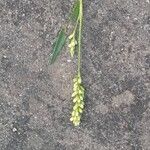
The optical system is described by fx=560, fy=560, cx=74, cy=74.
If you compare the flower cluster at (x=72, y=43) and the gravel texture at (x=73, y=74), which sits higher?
the flower cluster at (x=72, y=43)

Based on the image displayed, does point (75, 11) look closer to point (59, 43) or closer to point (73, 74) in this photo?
point (59, 43)

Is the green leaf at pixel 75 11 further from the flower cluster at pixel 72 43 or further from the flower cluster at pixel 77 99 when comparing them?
the flower cluster at pixel 77 99

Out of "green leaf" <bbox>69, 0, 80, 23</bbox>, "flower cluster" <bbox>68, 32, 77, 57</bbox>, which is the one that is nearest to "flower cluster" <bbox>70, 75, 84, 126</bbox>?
"flower cluster" <bbox>68, 32, 77, 57</bbox>

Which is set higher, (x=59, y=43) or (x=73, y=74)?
(x=59, y=43)

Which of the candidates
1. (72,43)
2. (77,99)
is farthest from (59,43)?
(77,99)

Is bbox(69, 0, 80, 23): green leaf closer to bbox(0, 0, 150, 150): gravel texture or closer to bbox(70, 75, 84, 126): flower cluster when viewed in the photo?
→ bbox(0, 0, 150, 150): gravel texture

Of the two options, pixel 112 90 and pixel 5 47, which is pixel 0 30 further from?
pixel 112 90

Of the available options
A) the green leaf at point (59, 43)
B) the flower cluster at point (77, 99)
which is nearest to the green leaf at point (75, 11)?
the green leaf at point (59, 43)
